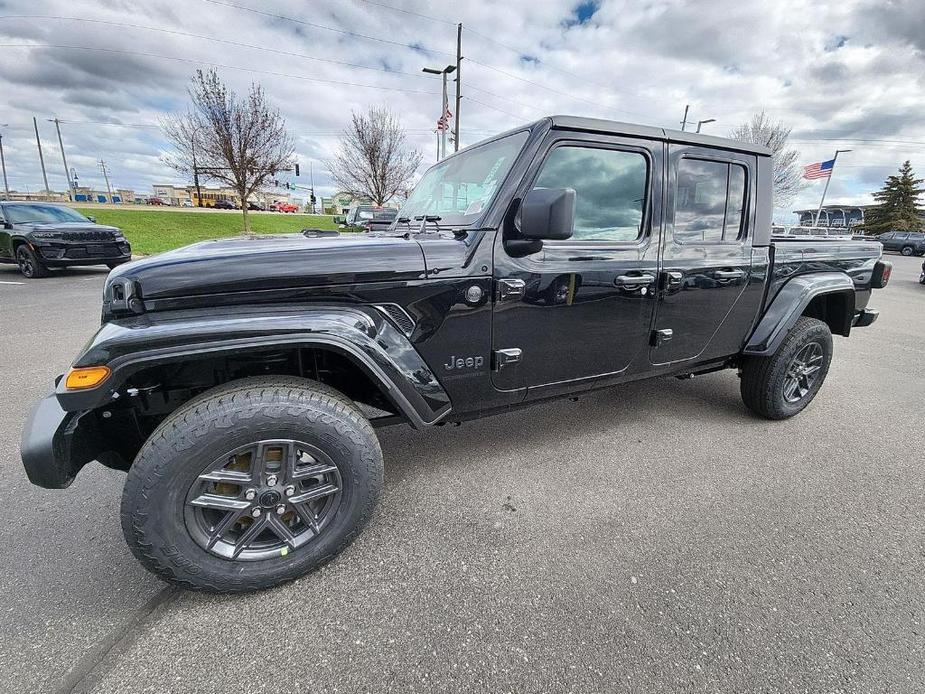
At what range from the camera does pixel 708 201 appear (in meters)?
2.67

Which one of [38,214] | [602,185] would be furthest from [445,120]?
[602,185]

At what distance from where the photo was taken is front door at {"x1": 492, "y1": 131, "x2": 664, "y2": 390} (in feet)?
6.96

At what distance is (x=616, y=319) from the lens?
241cm

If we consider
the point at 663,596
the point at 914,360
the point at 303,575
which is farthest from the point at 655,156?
the point at 914,360

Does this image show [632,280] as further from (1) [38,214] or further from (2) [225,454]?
(1) [38,214]

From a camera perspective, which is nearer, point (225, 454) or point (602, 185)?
point (225, 454)

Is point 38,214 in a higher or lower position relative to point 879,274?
higher

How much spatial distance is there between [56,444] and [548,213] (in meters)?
2.03

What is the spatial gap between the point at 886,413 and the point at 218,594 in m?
4.73

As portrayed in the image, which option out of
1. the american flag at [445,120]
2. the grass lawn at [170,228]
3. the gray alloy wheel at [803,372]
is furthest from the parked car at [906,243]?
the gray alloy wheel at [803,372]

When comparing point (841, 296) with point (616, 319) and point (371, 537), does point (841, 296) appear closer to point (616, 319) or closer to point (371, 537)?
point (616, 319)

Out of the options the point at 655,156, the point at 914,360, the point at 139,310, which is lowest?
the point at 914,360

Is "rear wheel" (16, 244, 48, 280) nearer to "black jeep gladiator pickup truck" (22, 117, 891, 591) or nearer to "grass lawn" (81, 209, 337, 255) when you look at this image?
"grass lawn" (81, 209, 337, 255)

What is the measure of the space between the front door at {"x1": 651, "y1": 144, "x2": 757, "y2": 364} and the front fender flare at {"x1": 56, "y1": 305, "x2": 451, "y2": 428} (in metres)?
1.56
